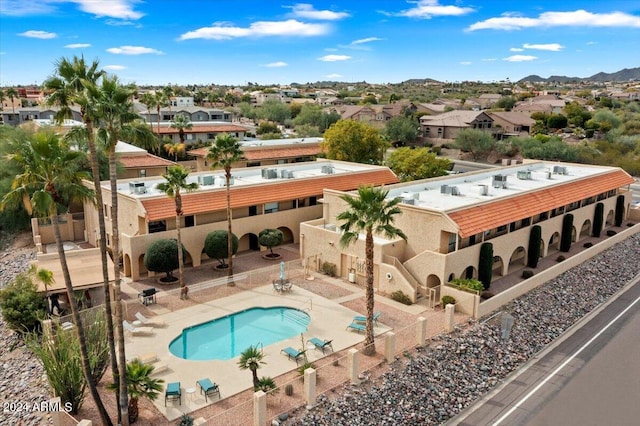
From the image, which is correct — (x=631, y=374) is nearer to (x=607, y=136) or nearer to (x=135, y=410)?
(x=135, y=410)

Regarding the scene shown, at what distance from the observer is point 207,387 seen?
19.0 m

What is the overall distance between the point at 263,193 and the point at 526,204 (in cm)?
1923

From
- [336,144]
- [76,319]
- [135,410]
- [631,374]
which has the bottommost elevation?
[631,374]

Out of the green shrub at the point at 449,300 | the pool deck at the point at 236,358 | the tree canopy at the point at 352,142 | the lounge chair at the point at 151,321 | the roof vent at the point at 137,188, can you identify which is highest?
the tree canopy at the point at 352,142

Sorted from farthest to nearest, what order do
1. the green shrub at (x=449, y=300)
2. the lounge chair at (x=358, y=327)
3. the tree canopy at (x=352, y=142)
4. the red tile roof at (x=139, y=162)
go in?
the tree canopy at (x=352, y=142)
the red tile roof at (x=139, y=162)
the green shrub at (x=449, y=300)
the lounge chair at (x=358, y=327)

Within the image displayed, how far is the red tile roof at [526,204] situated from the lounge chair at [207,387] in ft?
52.6

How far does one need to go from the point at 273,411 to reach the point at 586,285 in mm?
24741

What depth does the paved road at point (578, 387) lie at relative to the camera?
19.7m

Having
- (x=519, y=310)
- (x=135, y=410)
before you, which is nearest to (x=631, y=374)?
(x=519, y=310)

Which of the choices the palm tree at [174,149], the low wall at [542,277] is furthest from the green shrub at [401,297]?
the palm tree at [174,149]

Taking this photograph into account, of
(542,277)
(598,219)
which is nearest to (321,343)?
(542,277)

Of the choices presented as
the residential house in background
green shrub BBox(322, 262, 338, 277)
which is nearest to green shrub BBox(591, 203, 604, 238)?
green shrub BBox(322, 262, 338, 277)

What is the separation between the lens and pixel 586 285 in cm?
3291

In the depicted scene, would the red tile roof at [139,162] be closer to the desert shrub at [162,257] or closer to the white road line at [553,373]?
the desert shrub at [162,257]
